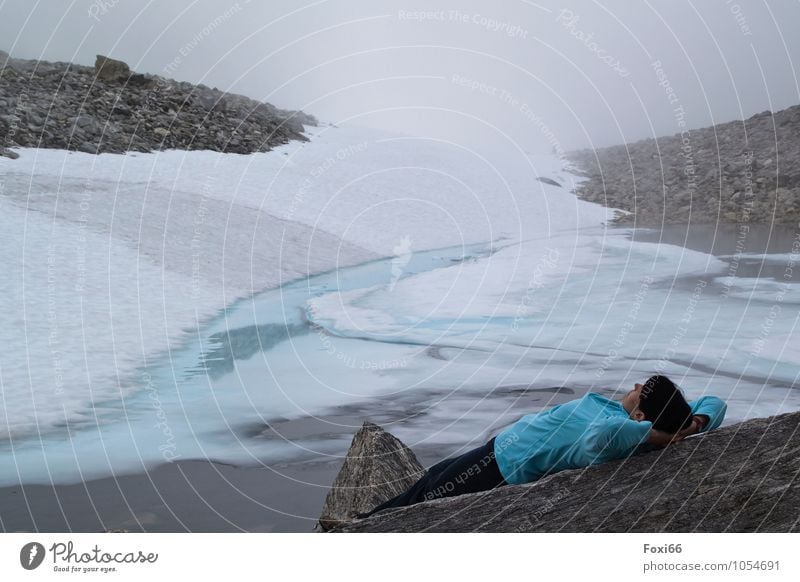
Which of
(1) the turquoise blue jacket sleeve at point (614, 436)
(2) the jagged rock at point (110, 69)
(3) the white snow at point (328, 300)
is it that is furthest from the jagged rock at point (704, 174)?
(1) the turquoise blue jacket sleeve at point (614, 436)

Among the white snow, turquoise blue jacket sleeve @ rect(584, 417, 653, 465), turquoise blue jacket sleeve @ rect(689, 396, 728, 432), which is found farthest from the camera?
the white snow

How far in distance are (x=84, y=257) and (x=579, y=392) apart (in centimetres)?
191

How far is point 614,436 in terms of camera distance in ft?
5.20

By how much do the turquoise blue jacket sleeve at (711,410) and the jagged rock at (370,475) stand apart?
0.73 meters

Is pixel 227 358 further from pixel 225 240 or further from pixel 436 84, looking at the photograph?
pixel 436 84

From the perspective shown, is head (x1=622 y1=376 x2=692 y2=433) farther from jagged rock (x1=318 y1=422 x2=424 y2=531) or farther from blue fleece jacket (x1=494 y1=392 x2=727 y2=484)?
jagged rock (x1=318 y1=422 x2=424 y2=531)

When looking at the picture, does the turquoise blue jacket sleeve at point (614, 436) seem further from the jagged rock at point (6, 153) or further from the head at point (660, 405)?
the jagged rock at point (6, 153)

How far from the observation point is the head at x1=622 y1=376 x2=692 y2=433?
162cm

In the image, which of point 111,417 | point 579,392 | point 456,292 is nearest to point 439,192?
point 456,292

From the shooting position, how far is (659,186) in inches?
156

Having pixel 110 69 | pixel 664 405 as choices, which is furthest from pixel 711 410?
pixel 110 69

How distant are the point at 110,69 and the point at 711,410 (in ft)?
8.57

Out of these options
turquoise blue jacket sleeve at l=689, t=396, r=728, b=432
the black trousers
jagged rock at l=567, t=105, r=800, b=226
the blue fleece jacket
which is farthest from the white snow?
turquoise blue jacket sleeve at l=689, t=396, r=728, b=432

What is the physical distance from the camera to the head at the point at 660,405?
1621 mm
